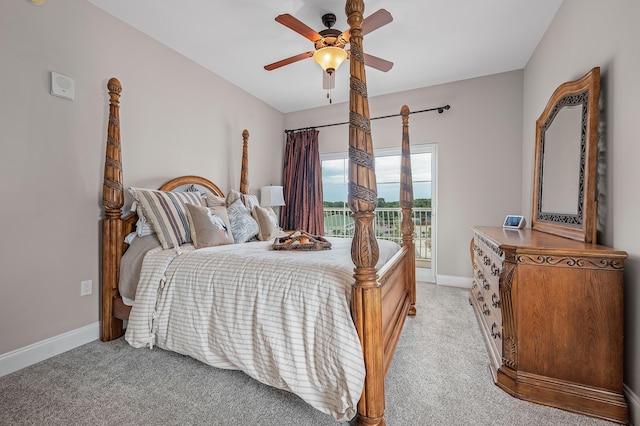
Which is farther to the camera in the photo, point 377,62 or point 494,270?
point 377,62

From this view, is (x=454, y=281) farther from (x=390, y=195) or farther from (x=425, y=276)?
(x=390, y=195)

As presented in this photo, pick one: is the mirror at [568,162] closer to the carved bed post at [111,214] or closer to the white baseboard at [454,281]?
the white baseboard at [454,281]

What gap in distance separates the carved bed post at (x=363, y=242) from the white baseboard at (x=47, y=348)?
219cm

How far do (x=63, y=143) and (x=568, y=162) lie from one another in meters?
3.73

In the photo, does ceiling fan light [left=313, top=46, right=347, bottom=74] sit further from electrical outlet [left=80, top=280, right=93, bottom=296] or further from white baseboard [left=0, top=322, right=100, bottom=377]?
white baseboard [left=0, top=322, right=100, bottom=377]

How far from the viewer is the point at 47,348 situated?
1.92 meters

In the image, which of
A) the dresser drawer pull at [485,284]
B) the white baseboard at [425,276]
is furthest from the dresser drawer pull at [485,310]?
the white baseboard at [425,276]

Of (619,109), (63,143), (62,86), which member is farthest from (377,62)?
(63,143)

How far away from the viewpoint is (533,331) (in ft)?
4.84

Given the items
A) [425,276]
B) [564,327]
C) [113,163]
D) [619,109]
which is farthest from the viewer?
[425,276]

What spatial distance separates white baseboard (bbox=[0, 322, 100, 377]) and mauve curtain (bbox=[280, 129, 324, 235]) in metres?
2.79

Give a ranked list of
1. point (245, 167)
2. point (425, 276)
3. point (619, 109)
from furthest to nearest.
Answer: point (425, 276)
point (245, 167)
point (619, 109)

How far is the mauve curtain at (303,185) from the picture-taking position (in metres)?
4.39

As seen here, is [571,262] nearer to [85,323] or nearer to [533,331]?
[533,331]
